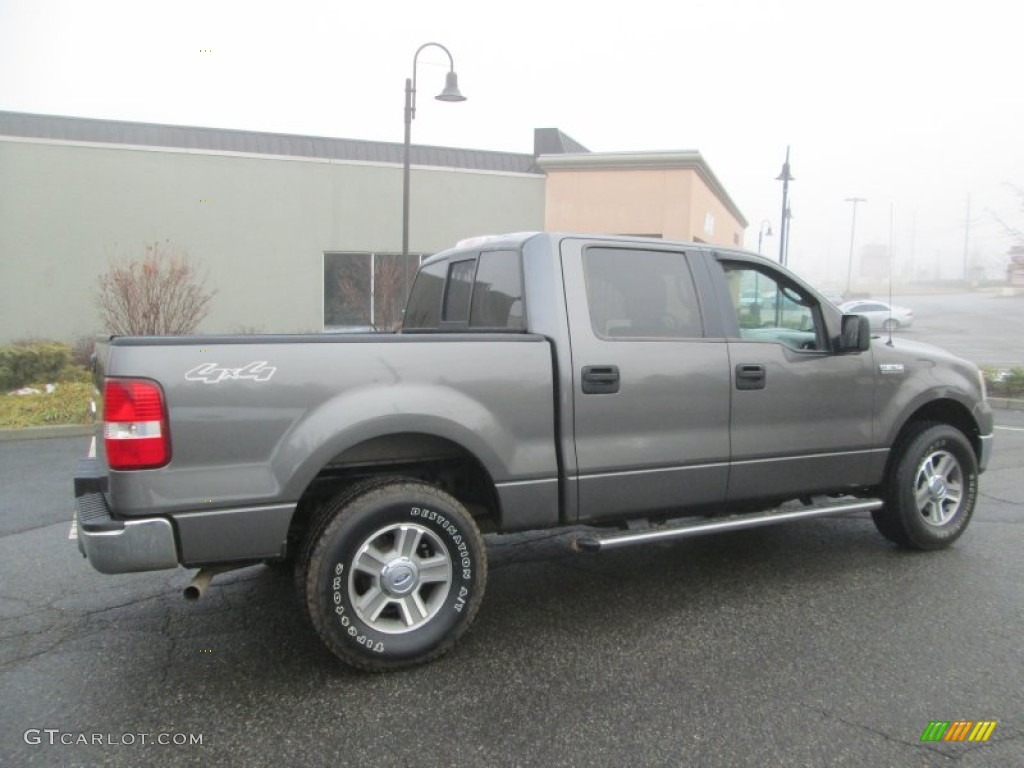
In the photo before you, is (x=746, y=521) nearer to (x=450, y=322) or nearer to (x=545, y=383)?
(x=545, y=383)

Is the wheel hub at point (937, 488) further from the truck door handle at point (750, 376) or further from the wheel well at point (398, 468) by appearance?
the wheel well at point (398, 468)

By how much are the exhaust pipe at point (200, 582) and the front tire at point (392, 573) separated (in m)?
0.33

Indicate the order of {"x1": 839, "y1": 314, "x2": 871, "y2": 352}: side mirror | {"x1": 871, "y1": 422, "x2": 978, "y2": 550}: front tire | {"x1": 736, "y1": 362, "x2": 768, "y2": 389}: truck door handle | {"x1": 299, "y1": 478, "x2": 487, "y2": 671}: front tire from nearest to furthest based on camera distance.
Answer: {"x1": 299, "y1": 478, "x2": 487, "y2": 671}: front tire → {"x1": 736, "y1": 362, "x2": 768, "y2": 389}: truck door handle → {"x1": 839, "y1": 314, "x2": 871, "y2": 352}: side mirror → {"x1": 871, "y1": 422, "x2": 978, "y2": 550}: front tire

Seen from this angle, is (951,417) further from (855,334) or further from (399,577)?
(399,577)

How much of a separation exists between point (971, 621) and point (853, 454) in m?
1.10

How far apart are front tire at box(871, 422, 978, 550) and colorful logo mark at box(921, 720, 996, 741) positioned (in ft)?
6.72

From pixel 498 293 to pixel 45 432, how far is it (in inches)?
305

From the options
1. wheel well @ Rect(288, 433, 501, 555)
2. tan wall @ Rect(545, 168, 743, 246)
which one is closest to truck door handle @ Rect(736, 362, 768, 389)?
wheel well @ Rect(288, 433, 501, 555)

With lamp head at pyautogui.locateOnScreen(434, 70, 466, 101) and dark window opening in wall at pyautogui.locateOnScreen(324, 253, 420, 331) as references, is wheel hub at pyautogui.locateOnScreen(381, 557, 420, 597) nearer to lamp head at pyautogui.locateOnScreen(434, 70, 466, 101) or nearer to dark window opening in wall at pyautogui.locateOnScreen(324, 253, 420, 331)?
lamp head at pyautogui.locateOnScreen(434, 70, 466, 101)

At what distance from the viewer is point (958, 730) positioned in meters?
2.93

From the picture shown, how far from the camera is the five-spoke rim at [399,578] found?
11.1 feet

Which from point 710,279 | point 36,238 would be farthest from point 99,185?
point 710,279

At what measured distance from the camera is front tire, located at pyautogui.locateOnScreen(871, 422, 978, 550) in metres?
4.86

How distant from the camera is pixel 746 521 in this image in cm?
423
